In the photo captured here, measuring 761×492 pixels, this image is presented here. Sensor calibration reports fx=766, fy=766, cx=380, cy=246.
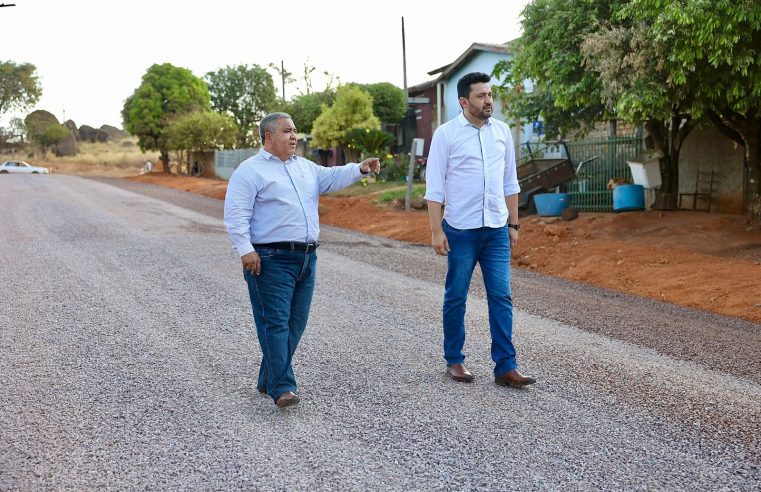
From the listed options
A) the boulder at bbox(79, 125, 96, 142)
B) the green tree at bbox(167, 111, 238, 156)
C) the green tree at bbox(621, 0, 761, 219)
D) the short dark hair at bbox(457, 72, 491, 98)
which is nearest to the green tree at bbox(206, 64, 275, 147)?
the green tree at bbox(167, 111, 238, 156)

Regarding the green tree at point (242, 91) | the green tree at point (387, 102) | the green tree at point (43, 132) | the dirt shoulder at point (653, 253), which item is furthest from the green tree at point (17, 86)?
the dirt shoulder at point (653, 253)

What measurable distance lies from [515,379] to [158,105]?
163 feet

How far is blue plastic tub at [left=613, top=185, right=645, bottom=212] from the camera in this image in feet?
52.4

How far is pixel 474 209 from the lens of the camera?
4.91 m

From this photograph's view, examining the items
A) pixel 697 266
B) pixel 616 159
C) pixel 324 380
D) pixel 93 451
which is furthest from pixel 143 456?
pixel 616 159

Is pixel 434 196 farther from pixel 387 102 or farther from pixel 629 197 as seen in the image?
pixel 387 102

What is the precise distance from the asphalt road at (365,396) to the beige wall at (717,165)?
304 inches

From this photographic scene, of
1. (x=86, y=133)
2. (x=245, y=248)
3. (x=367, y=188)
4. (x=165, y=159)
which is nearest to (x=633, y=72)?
(x=245, y=248)

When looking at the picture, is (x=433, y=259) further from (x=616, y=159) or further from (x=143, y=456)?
(x=143, y=456)

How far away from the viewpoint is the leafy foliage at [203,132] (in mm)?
45125

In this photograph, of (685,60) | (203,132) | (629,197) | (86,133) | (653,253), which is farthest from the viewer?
(86,133)

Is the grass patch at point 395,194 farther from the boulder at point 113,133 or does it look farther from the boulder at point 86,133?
the boulder at point 113,133

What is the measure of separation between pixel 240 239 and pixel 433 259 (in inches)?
330

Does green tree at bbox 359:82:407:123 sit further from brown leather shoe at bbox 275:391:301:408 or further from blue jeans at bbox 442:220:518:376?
brown leather shoe at bbox 275:391:301:408
